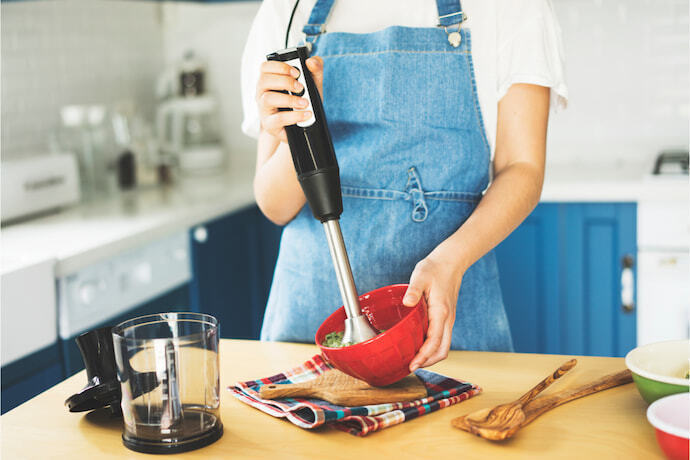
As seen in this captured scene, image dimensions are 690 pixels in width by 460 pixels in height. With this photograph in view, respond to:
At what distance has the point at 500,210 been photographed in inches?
43.8

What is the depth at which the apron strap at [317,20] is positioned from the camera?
1.27 meters

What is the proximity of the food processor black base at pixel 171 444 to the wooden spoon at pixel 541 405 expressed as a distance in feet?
0.79

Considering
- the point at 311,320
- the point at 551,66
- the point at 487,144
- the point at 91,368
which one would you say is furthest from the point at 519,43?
the point at 91,368

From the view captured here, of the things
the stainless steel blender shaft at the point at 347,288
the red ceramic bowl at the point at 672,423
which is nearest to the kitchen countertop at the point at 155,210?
the stainless steel blender shaft at the point at 347,288

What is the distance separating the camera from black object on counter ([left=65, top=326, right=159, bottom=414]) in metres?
0.80

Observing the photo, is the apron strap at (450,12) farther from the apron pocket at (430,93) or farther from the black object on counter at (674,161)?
the black object on counter at (674,161)

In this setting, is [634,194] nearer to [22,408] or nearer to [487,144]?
[487,144]

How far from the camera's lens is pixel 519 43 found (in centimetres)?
117

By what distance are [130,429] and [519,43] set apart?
0.80m

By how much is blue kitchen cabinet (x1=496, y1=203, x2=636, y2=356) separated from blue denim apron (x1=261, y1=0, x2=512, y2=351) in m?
1.09

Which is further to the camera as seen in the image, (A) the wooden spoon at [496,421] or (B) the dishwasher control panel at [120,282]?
(B) the dishwasher control panel at [120,282]

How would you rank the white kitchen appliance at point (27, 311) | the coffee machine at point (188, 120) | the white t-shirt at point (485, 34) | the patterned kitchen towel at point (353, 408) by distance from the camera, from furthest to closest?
the coffee machine at point (188, 120), the white kitchen appliance at point (27, 311), the white t-shirt at point (485, 34), the patterned kitchen towel at point (353, 408)

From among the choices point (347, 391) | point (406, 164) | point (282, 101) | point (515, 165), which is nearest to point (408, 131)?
point (406, 164)

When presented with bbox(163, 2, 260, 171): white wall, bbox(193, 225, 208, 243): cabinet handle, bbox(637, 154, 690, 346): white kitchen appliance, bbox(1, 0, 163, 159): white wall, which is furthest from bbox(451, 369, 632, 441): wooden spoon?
bbox(163, 2, 260, 171): white wall
